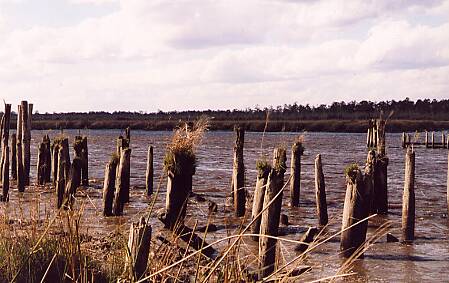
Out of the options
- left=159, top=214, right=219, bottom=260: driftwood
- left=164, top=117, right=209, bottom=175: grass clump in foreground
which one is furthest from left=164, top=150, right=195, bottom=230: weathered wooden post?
left=159, top=214, right=219, bottom=260: driftwood

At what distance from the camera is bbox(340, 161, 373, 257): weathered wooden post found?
39.0 ft

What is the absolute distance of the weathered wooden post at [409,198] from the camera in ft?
45.1

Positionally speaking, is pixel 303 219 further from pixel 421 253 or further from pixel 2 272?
pixel 2 272

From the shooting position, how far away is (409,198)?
13.9 m

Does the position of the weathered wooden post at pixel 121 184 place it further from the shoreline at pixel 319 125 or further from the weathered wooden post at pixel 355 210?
the shoreline at pixel 319 125

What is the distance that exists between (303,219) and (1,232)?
34.7 ft

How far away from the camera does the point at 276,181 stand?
9.56 metres

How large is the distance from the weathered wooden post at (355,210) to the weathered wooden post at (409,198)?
187 centimetres

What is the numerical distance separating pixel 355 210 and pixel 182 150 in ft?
10.4

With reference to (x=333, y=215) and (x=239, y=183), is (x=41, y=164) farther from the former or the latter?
(x=333, y=215)

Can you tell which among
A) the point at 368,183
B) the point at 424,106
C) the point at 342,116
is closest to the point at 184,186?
the point at 368,183

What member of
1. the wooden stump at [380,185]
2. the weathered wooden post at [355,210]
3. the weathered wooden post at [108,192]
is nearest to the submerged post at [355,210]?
the weathered wooden post at [355,210]

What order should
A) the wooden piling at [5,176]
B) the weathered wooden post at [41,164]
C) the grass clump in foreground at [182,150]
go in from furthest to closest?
the weathered wooden post at [41,164], the wooden piling at [5,176], the grass clump in foreground at [182,150]

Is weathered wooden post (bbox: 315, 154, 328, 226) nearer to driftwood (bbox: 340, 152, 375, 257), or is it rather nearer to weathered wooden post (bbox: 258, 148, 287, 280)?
driftwood (bbox: 340, 152, 375, 257)
